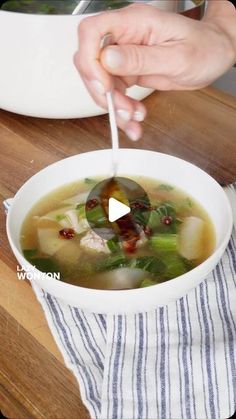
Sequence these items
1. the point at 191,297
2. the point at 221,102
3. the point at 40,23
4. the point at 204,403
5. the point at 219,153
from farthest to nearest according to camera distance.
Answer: the point at 221,102
the point at 219,153
the point at 40,23
the point at 191,297
the point at 204,403

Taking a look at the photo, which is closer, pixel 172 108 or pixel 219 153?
pixel 219 153

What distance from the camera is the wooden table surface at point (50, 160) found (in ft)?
2.77

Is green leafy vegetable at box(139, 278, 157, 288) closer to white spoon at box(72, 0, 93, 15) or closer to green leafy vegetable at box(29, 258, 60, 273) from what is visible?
green leafy vegetable at box(29, 258, 60, 273)

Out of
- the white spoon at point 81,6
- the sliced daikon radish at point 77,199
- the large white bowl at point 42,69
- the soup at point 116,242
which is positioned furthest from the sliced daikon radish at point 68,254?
the white spoon at point 81,6

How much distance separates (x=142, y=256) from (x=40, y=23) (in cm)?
49

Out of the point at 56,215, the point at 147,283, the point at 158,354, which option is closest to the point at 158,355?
the point at 158,354

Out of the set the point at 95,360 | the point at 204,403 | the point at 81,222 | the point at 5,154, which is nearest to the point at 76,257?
the point at 81,222

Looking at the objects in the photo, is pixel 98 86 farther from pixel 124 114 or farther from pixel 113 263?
pixel 113 263

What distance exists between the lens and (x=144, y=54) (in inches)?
38.1

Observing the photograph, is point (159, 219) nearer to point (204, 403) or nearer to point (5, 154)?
point (204, 403)

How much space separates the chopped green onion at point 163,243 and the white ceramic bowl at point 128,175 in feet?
0.23

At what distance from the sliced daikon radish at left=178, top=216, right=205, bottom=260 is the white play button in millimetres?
106

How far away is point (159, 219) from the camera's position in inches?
41.1

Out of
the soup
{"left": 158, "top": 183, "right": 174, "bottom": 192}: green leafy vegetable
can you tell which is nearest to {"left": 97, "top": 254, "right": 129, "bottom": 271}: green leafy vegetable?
the soup
